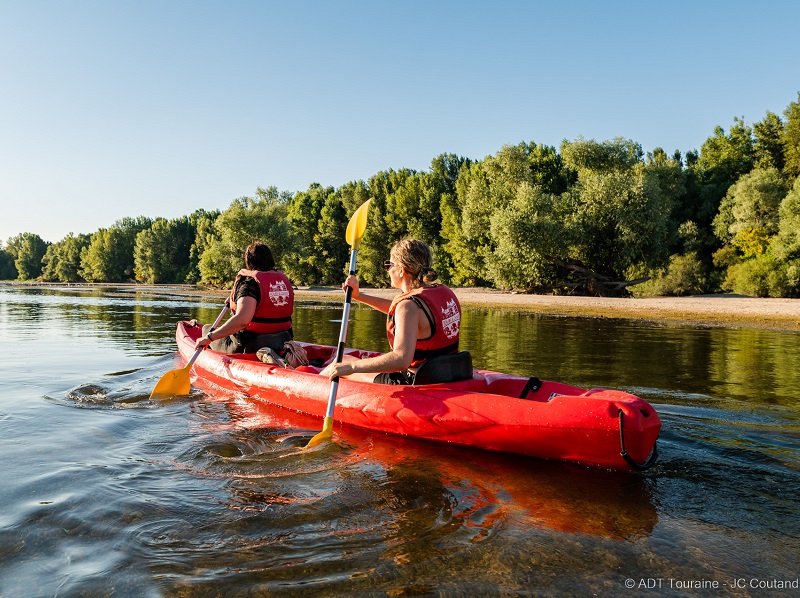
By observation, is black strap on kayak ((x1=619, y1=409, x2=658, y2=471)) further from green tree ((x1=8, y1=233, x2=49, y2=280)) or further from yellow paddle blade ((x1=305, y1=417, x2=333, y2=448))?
green tree ((x1=8, y1=233, x2=49, y2=280))

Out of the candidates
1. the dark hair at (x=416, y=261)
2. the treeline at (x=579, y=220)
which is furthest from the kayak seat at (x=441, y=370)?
the treeline at (x=579, y=220)

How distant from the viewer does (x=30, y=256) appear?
109m

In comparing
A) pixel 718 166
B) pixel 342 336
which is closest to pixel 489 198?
pixel 718 166

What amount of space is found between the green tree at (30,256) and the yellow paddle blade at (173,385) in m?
121

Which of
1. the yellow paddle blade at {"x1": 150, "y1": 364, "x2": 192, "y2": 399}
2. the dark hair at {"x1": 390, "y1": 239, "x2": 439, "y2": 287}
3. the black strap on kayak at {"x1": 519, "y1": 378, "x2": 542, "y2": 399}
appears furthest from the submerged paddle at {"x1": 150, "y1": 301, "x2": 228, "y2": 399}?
the black strap on kayak at {"x1": 519, "y1": 378, "x2": 542, "y2": 399}

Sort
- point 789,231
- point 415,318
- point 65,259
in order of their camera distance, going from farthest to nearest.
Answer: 1. point 65,259
2. point 789,231
3. point 415,318

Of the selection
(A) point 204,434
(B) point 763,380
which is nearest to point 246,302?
(A) point 204,434

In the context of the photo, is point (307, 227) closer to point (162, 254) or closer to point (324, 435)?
point (162, 254)

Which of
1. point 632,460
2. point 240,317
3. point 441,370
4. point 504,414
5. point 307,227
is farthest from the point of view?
point 307,227

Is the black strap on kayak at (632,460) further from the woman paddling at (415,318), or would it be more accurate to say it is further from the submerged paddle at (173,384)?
the submerged paddle at (173,384)

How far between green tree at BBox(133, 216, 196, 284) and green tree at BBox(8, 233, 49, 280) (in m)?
42.8

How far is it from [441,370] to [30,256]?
125 metres

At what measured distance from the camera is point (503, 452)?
4922 millimetres

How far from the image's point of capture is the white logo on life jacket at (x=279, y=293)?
7340 millimetres
